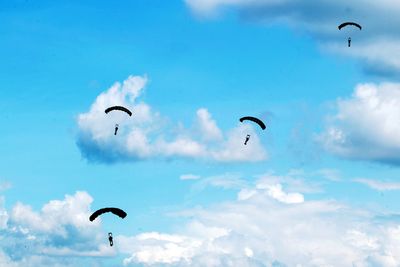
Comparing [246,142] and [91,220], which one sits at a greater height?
[246,142]

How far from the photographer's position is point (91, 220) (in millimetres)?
119688

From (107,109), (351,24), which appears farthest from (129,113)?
(351,24)

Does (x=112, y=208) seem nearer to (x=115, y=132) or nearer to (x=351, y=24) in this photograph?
(x=115, y=132)

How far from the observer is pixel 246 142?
128 meters

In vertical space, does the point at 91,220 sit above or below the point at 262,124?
below

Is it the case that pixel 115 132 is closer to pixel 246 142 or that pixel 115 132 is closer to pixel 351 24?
pixel 246 142

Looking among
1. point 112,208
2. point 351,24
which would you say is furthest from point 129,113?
point 351,24

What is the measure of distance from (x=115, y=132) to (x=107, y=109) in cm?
607

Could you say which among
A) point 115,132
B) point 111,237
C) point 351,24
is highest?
point 351,24

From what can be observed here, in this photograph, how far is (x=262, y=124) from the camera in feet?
434

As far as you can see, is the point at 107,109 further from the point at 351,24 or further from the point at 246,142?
the point at 351,24

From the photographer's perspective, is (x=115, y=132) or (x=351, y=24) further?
(x=351, y=24)

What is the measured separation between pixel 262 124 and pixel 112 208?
24.2 m

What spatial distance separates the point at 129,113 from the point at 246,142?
50.4 ft
